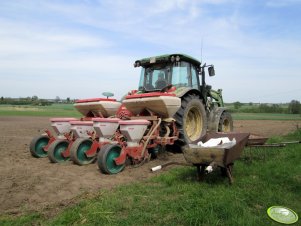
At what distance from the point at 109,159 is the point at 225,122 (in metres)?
4.96

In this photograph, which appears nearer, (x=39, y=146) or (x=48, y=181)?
A: (x=48, y=181)

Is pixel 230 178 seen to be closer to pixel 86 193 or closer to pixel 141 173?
pixel 141 173

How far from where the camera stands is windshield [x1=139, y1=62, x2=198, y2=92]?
27.5 ft

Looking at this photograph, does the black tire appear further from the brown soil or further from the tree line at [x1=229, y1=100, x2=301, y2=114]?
the tree line at [x1=229, y1=100, x2=301, y2=114]

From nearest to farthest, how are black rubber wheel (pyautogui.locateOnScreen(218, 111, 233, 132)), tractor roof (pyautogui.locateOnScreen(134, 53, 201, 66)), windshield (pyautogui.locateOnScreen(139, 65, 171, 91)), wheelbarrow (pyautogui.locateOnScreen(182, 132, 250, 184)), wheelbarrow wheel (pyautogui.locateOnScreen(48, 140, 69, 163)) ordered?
1. wheelbarrow (pyautogui.locateOnScreen(182, 132, 250, 184))
2. wheelbarrow wheel (pyautogui.locateOnScreen(48, 140, 69, 163))
3. tractor roof (pyautogui.locateOnScreen(134, 53, 201, 66))
4. windshield (pyautogui.locateOnScreen(139, 65, 171, 91))
5. black rubber wheel (pyautogui.locateOnScreen(218, 111, 233, 132))

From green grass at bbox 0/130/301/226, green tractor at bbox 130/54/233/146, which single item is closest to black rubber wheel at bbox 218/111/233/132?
green tractor at bbox 130/54/233/146

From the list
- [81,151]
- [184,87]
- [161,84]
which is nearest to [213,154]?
[81,151]

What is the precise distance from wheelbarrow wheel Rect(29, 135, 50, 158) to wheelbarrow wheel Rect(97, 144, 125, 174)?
8.55ft

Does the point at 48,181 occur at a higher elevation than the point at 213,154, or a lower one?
lower

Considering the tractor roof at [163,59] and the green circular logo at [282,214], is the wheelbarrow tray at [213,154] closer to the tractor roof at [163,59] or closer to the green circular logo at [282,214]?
the green circular logo at [282,214]

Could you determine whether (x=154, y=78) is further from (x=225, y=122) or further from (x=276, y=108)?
(x=276, y=108)

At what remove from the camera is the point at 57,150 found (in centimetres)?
761

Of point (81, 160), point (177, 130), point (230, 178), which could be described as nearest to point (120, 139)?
point (81, 160)

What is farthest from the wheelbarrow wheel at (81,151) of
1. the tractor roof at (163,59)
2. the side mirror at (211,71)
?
the side mirror at (211,71)
